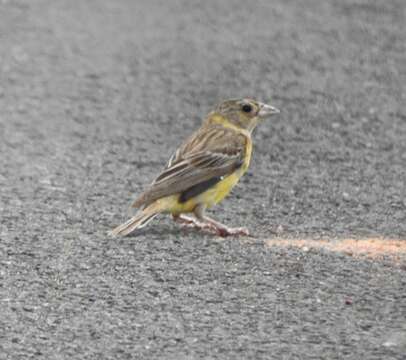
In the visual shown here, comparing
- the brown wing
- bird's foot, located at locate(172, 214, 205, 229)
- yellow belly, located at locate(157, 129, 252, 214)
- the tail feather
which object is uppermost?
the brown wing

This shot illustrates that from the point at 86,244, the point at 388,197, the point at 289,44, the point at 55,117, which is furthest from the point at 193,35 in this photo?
the point at 86,244

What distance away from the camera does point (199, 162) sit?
831 cm

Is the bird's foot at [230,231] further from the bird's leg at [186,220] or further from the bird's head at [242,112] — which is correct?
the bird's head at [242,112]

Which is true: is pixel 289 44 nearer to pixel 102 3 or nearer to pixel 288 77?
pixel 288 77

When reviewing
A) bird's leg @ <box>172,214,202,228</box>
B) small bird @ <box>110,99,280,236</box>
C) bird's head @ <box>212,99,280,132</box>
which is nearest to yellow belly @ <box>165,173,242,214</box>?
small bird @ <box>110,99,280,236</box>

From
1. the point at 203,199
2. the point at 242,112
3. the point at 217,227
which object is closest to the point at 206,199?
the point at 203,199

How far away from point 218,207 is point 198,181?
0.77 metres

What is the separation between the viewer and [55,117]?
11273 millimetres

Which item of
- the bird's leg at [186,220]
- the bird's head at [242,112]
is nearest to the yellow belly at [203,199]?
the bird's leg at [186,220]

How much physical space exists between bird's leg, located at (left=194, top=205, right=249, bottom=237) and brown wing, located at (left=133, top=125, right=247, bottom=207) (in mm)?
178

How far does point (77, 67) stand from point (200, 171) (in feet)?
16.0

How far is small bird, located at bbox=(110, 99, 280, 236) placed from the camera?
805cm

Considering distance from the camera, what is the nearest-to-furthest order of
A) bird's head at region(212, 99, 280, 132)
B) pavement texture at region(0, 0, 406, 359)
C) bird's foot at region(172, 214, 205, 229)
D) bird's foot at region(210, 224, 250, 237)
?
pavement texture at region(0, 0, 406, 359), bird's foot at region(210, 224, 250, 237), bird's foot at region(172, 214, 205, 229), bird's head at region(212, 99, 280, 132)

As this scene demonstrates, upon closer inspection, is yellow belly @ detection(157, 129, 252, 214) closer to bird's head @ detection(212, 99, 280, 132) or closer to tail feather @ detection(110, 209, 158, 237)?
tail feather @ detection(110, 209, 158, 237)
